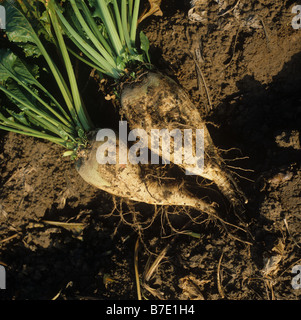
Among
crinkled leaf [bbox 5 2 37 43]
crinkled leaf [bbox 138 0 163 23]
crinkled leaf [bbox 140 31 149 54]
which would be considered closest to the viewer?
crinkled leaf [bbox 5 2 37 43]

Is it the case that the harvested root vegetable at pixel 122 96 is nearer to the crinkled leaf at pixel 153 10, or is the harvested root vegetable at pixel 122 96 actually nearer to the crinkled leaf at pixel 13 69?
the crinkled leaf at pixel 13 69

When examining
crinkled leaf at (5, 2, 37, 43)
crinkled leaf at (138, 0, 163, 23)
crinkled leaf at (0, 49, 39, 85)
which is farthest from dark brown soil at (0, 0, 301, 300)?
crinkled leaf at (5, 2, 37, 43)

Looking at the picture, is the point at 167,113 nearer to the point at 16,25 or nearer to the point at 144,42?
the point at 144,42

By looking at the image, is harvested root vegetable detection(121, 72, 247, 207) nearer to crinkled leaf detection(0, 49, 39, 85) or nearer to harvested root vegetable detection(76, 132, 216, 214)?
harvested root vegetable detection(76, 132, 216, 214)

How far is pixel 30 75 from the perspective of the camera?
251cm

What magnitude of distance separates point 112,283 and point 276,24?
9.39 feet

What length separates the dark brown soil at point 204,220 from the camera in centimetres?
240

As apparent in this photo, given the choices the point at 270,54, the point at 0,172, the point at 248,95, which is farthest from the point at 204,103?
the point at 0,172

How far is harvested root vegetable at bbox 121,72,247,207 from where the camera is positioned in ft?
8.02

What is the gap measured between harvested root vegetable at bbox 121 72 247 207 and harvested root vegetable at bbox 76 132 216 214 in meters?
0.22

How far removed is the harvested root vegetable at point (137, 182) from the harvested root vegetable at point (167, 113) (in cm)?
22

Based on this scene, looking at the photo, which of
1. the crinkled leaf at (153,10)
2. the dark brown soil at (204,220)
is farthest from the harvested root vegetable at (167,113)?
the crinkled leaf at (153,10)

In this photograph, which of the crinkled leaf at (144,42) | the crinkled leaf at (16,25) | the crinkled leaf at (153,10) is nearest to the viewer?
the crinkled leaf at (16,25)

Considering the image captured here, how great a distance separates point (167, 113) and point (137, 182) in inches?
27.8
